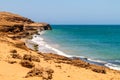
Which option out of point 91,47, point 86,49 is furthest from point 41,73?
point 91,47

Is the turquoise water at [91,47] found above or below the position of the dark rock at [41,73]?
below

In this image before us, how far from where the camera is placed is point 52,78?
18.0 metres

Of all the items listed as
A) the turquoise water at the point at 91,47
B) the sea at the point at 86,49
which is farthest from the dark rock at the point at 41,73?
the turquoise water at the point at 91,47

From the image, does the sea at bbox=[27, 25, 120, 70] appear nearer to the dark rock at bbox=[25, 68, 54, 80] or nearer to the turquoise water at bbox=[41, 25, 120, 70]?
the turquoise water at bbox=[41, 25, 120, 70]

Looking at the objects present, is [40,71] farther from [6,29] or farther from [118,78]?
[6,29]

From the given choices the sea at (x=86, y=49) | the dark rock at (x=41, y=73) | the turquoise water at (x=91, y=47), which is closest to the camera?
the dark rock at (x=41, y=73)

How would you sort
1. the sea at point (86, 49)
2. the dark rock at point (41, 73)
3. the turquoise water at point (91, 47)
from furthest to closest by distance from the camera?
the turquoise water at point (91, 47), the sea at point (86, 49), the dark rock at point (41, 73)

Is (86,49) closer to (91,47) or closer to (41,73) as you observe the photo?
(91,47)

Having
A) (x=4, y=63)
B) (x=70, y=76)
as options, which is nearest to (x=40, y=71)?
(x=70, y=76)

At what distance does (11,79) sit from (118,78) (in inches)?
331

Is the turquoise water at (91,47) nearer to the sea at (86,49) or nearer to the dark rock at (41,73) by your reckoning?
the sea at (86,49)

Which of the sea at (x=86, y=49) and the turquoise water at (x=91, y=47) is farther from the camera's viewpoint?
the turquoise water at (x=91, y=47)

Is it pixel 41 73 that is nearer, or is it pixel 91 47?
pixel 41 73

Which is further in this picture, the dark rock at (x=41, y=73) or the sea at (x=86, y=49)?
the sea at (x=86, y=49)
